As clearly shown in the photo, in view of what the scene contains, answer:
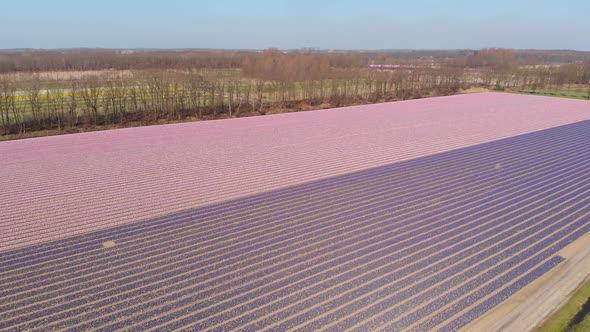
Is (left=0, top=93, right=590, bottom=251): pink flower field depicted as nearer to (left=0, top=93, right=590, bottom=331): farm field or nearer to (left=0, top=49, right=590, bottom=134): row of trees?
(left=0, top=93, right=590, bottom=331): farm field

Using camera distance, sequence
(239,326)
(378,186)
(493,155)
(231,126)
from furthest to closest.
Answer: (231,126) < (493,155) < (378,186) < (239,326)

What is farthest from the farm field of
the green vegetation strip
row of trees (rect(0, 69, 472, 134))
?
row of trees (rect(0, 69, 472, 134))

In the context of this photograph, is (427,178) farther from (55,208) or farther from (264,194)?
(55,208)

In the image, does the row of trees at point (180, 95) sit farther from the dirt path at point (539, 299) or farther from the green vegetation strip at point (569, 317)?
the green vegetation strip at point (569, 317)

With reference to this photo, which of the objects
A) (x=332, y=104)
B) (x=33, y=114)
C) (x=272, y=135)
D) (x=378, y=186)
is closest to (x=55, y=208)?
(x=378, y=186)

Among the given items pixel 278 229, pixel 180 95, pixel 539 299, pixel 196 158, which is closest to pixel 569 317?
pixel 539 299

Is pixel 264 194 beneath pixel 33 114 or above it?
beneath

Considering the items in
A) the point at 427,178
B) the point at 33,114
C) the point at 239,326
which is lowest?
the point at 239,326
